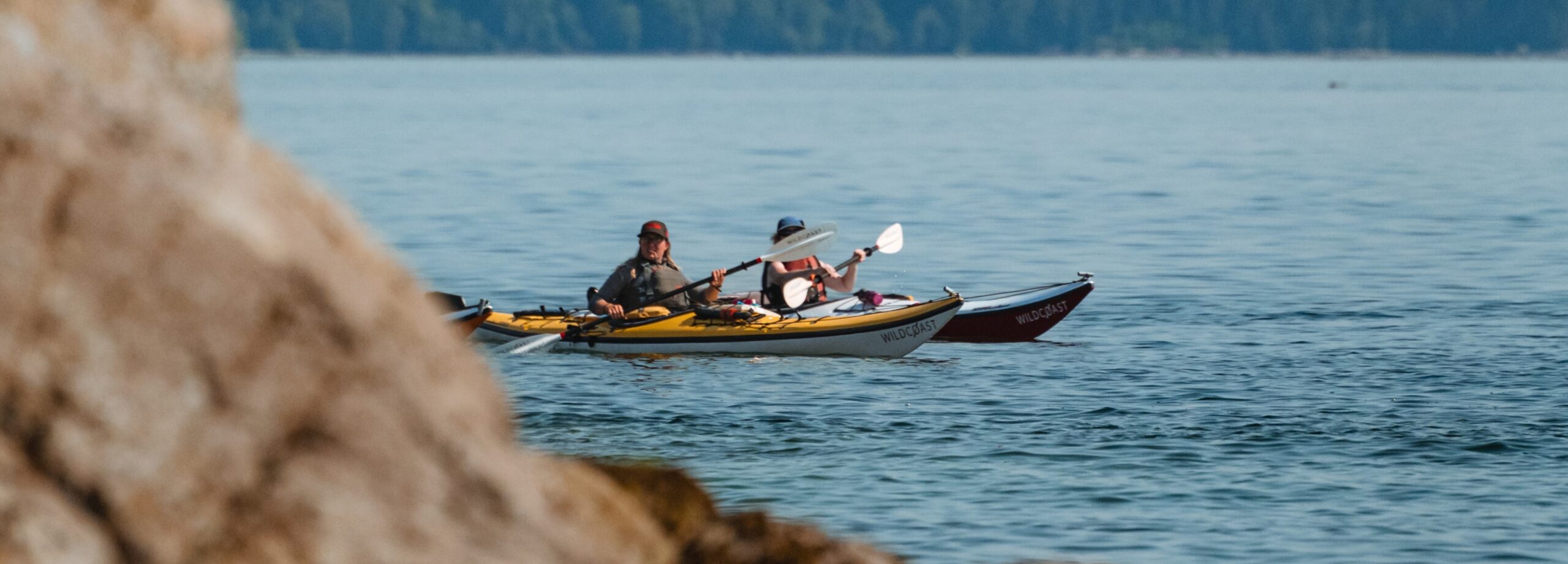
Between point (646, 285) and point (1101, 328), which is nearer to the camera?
point (646, 285)

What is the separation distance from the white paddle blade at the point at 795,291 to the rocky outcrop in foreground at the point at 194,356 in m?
12.0

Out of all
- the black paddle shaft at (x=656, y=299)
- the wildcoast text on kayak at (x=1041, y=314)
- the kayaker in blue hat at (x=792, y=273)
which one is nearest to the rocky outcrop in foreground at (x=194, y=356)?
the black paddle shaft at (x=656, y=299)

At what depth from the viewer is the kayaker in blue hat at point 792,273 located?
16.8 metres

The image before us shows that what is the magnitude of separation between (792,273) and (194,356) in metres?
12.9

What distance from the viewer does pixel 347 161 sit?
47.9 meters

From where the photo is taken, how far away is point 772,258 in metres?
16.6

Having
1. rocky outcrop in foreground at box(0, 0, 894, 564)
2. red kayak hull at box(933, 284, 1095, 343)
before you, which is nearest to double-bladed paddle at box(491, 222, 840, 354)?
red kayak hull at box(933, 284, 1095, 343)

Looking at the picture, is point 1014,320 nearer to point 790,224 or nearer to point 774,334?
point 790,224

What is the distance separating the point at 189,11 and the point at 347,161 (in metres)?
44.3

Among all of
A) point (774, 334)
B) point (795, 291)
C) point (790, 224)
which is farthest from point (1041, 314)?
point (774, 334)

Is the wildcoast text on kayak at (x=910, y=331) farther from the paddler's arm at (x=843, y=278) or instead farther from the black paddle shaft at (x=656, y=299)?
the black paddle shaft at (x=656, y=299)

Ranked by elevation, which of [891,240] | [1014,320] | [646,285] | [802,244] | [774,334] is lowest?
[1014,320]

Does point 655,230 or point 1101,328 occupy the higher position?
point 655,230

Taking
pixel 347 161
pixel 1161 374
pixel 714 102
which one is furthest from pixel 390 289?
pixel 714 102
